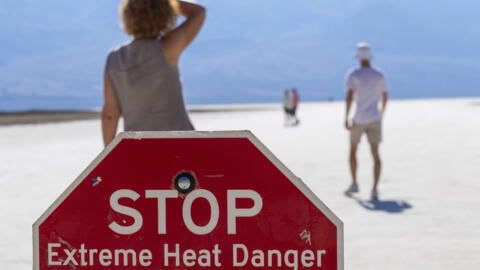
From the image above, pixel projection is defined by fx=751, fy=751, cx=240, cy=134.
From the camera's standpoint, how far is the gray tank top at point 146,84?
3.19 meters

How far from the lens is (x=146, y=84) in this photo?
10.5ft

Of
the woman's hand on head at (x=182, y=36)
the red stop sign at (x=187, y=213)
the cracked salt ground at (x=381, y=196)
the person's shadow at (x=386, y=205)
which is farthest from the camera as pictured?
the person's shadow at (x=386, y=205)

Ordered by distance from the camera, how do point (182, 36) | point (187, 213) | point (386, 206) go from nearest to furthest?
point (187, 213) < point (182, 36) < point (386, 206)

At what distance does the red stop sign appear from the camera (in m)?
1.99

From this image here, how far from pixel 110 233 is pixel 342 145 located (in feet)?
46.6

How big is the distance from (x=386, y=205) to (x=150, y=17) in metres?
4.65

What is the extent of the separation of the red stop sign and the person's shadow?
201 inches

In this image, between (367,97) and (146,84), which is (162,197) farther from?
(367,97)

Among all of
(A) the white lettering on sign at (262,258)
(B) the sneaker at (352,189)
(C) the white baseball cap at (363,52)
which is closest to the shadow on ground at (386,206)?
(B) the sneaker at (352,189)

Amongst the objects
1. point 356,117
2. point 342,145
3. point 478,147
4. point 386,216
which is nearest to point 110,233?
point 386,216

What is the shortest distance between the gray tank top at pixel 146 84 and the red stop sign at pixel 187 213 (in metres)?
1.21

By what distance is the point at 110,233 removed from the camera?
2.00 meters

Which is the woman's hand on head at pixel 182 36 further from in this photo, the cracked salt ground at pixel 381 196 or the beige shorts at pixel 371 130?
the beige shorts at pixel 371 130

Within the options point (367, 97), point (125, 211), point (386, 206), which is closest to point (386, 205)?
point (386, 206)
